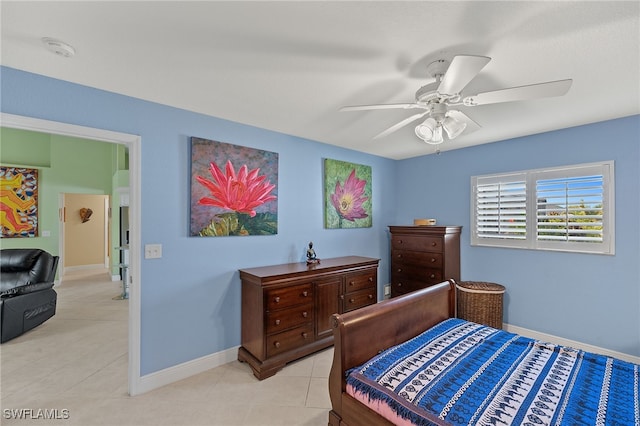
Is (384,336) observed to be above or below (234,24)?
below

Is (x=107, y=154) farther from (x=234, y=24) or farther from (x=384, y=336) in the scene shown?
(x=384, y=336)

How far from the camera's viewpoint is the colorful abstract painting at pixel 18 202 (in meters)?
5.32

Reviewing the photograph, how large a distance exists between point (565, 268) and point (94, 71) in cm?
474

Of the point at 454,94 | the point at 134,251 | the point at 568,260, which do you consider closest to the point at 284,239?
the point at 134,251

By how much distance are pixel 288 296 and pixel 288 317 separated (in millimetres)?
205

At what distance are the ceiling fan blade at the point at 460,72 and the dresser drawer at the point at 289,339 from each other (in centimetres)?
241

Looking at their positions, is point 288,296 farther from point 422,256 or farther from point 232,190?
point 422,256

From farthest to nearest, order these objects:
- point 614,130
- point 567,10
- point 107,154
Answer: point 107,154 < point 614,130 < point 567,10

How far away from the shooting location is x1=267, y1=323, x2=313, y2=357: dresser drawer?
2.61 metres

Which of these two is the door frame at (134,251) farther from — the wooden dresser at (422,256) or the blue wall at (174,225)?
the wooden dresser at (422,256)

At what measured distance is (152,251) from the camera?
Result: 7.89 feet

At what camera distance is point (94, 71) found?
6.36ft

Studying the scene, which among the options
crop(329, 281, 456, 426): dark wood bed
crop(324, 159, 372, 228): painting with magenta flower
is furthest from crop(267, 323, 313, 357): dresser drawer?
crop(324, 159, 372, 228): painting with magenta flower

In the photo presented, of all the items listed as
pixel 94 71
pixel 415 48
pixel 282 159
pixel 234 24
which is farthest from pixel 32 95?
pixel 415 48
